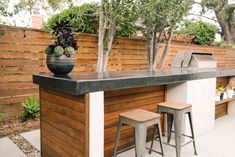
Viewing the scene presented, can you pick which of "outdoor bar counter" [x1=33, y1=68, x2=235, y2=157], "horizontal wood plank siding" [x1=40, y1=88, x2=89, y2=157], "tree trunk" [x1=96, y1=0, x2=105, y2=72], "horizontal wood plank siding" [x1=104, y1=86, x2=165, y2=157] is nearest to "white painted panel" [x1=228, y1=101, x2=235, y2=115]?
"outdoor bar counter" [x1=33, y1=68, x2=235, y2=157]

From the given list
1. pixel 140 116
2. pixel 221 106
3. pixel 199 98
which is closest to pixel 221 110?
pixel 221 106

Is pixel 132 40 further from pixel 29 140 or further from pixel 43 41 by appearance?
pixel 29 140

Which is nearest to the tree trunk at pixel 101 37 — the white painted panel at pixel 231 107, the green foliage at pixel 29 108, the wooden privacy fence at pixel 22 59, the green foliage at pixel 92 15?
the green foliage at pixel 92 15

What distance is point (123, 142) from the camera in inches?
112

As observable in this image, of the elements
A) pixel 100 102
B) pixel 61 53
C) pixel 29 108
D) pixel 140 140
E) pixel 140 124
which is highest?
pixel 61 53

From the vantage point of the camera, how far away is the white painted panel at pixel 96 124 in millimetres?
1949

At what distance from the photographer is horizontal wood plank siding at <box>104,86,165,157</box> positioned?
2.60 m

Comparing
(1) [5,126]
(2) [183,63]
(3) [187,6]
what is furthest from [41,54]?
(3) [187,6]

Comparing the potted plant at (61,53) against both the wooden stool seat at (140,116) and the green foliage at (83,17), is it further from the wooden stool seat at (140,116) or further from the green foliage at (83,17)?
the green foliage at (83,17)

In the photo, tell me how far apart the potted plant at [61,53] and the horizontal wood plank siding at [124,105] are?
550mm

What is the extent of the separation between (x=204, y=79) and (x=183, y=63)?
897mm

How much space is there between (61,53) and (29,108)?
1.99 meters

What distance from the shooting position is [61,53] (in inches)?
91.0

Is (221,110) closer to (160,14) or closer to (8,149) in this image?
(160,14)
